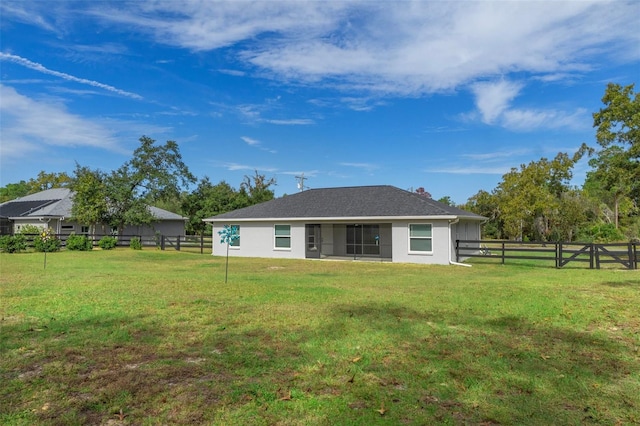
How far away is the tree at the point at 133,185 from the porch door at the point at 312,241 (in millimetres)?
17099

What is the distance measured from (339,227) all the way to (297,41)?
11.3m

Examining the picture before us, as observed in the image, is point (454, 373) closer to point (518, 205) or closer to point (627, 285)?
point (627, 285)

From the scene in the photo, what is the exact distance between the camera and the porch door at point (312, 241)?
21.4 m

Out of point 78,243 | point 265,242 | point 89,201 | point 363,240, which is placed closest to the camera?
point 265,242

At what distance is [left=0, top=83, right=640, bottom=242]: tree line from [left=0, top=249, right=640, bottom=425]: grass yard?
22.0 m

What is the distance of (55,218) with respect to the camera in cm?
3092

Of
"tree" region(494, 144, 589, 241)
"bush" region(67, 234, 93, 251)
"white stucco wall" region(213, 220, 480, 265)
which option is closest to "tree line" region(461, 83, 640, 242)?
"tree" region(494, 144, 589, 241)

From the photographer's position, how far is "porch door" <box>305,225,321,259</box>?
21.4m

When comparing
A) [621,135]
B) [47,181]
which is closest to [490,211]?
[621,135]

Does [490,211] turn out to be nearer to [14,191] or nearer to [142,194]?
[142,194]

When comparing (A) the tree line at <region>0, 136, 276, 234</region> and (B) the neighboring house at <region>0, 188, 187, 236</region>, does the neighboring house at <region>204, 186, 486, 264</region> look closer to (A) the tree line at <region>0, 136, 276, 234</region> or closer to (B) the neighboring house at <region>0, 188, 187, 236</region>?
(A) the tree line at <region>0, 136, 276, 234</region>

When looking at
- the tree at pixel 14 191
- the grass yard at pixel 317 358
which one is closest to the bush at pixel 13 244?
the grass yard at pixel 317 358

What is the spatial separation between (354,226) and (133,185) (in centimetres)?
2085

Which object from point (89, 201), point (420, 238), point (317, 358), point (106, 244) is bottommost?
point (317, 358)
